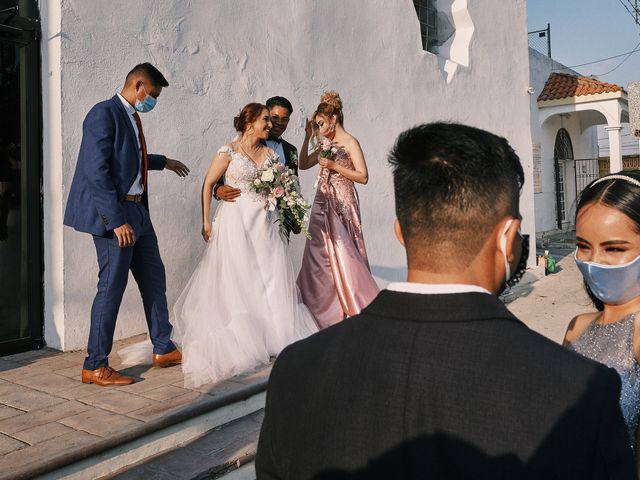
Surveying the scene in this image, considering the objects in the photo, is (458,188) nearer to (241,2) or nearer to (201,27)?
(201,27)

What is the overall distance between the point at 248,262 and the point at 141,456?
1.97m

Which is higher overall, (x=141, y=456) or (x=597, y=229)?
(x=597, y=229)

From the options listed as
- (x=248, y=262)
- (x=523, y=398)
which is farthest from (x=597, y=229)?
(x=248, y=262)

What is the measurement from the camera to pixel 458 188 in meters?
1.08

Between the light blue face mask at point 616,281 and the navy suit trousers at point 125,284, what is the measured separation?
2936mm

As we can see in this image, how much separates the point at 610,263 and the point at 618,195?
0.22m

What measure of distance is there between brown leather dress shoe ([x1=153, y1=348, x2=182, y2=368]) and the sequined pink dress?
1.49 meters

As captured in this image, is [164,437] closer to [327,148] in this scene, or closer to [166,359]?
[166,359]

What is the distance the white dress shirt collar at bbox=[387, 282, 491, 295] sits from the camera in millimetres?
1035

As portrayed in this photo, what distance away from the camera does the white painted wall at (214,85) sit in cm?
Result: 484

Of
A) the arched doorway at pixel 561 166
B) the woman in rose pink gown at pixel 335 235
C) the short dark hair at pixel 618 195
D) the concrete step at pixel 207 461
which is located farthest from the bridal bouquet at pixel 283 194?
the arched doorway at pixel 561 166

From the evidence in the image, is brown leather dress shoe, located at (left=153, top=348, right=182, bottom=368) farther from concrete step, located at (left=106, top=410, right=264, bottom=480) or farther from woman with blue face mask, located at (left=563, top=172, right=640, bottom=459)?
woman with blue face mask, located at (left=563, top=172, right=640, bottom=459)

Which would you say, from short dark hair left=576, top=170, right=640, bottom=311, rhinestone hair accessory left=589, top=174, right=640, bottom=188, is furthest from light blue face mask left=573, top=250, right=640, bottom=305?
rhinestone hair accessory left=589, top=174, right=640, bottom=188

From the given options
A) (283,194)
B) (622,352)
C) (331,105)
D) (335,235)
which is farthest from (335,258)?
(622,352)
